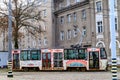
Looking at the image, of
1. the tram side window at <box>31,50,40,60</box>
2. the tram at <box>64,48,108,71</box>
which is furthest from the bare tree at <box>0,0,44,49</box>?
the tram at <box>64,48,108,71</box>

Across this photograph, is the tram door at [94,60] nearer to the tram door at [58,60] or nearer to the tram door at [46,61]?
the tram door at [58,60]

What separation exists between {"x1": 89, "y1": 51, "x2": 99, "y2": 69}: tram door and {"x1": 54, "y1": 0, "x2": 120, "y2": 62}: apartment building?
13193 mm

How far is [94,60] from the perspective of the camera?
3984cm

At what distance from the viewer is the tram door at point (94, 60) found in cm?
3981

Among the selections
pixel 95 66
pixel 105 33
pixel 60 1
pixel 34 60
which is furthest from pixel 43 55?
pixel 60 1

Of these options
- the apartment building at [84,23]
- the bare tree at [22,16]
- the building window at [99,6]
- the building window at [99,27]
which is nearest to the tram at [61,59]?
the bare tree at [22,16]

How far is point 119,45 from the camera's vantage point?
52594 mm

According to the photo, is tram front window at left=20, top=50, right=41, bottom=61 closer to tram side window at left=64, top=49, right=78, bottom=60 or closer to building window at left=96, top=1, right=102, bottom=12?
tram side window at left=64, top=49, right=78, bottom=60

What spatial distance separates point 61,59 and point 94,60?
4.25m

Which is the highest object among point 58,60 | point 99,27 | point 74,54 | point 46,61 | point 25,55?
point 99,27

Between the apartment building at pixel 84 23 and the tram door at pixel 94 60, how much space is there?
43.3 ft

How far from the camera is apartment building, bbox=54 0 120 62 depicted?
53.9m

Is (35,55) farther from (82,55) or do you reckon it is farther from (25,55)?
(82,55)

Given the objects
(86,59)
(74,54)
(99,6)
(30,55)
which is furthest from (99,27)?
(30,55)
